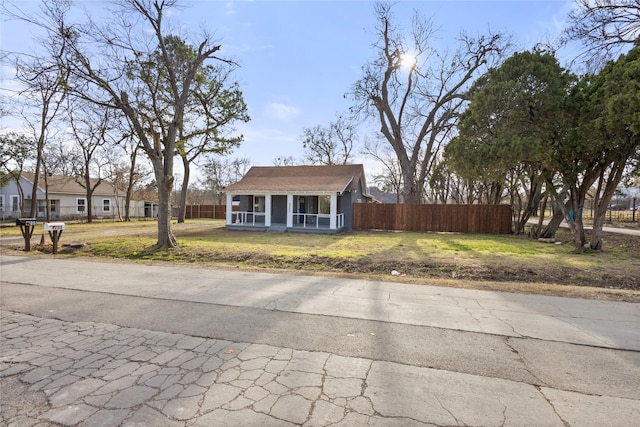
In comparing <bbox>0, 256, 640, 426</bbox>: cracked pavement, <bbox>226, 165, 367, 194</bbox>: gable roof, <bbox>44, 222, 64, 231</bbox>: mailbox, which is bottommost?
<bbox>0, 256, 640, 426</bbox>: cracked pavement

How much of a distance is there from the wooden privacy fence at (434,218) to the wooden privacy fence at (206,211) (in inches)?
848

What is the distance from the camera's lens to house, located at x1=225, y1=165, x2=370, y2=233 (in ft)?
64.2

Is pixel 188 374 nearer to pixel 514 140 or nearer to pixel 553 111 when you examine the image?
pixel 514 140

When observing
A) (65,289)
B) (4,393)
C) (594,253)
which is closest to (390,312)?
(4,393)

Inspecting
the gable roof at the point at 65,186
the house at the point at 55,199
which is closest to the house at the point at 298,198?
the house at the point at 55,199

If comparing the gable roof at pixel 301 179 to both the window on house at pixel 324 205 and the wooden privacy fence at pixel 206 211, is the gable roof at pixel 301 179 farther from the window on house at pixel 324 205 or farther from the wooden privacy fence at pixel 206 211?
the wooden privacy fence at pixel 206 211

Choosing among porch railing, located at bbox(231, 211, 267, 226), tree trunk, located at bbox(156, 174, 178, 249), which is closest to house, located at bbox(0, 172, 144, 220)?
porch railing, located at bbox(231, 211, 267, 226)

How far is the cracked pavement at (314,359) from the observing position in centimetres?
244

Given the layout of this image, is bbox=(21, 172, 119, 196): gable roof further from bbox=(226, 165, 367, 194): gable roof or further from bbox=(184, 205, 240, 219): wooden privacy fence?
bbox=(226, 165, 367, 194): gable roof

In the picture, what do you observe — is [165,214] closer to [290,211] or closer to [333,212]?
[290,211]

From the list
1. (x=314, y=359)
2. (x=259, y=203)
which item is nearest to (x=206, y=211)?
(x=259, y=203)

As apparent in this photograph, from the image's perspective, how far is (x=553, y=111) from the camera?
11.4 metres

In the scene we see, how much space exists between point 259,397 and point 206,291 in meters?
3.76

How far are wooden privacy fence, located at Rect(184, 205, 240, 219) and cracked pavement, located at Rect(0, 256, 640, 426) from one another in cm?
3268
